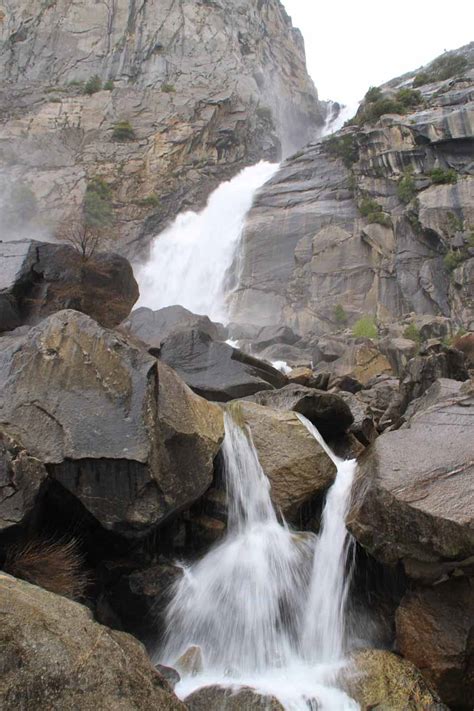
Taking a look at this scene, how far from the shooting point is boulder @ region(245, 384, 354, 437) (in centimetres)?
1087

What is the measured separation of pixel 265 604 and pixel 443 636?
234cm

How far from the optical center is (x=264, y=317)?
33.8 metres

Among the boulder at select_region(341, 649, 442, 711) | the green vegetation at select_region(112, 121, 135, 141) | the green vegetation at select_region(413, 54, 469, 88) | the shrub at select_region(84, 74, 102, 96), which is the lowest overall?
the boulder at select_region(341, 649, 442, 711)

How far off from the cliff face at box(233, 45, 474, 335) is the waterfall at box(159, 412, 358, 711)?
76.3ft

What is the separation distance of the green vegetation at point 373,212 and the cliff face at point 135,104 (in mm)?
16231

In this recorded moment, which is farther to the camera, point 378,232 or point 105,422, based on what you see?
point 378,232

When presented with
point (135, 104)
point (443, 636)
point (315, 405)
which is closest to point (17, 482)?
point (443, 636)

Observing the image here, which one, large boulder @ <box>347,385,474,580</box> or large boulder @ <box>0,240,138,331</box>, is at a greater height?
large boulder @ <box>0,240,138,331</box>

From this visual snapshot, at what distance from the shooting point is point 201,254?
39.3m

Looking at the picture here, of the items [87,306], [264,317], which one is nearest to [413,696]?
[87,306]

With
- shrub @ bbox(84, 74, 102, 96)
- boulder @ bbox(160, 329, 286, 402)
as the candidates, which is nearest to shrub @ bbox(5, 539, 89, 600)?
boulder @ bbox(160, 329, 286, 402)

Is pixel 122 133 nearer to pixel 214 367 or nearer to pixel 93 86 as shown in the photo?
pixel 93 86

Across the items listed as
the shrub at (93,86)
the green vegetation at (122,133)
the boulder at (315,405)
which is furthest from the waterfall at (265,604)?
the shrub at (93,86)

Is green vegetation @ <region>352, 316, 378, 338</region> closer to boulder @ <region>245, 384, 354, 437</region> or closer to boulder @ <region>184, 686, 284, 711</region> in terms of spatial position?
boulder @ <region>245, 384, 354, 437</region>
